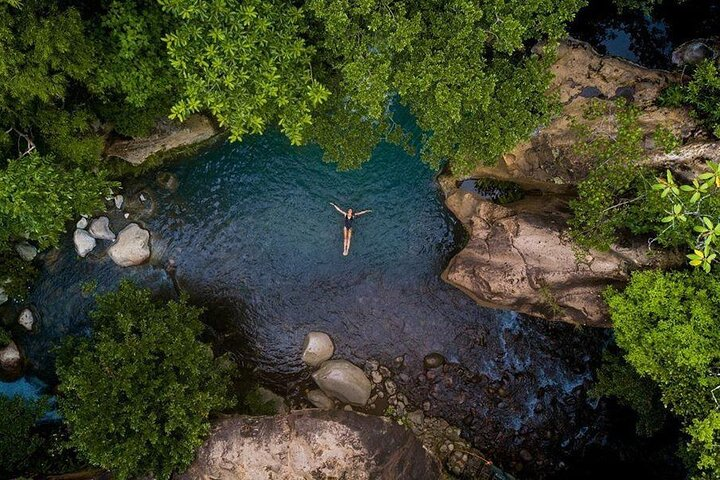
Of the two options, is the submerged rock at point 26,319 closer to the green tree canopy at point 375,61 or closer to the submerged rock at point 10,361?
the submerged rock at point 10,361

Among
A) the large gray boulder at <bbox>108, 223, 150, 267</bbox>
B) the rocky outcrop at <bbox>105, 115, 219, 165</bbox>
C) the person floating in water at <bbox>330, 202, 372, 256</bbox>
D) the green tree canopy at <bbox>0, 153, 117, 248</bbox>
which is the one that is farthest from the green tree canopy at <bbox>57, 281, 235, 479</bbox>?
the person floating in water at <bbox>330, 202, 372, 256</bbox>

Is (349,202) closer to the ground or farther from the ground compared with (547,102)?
closer to the ground

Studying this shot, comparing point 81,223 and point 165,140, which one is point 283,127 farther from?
point 81,223

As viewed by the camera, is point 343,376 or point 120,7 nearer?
point 120,7

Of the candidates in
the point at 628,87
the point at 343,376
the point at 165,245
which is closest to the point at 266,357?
the point at 343,376

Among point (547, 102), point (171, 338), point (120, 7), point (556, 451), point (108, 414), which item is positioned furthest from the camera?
point (556, 451)

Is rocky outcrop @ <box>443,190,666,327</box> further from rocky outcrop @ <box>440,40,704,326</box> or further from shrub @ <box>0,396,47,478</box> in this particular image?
shrub @ <box>0,396,47,478</box>

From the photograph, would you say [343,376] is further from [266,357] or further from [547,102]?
[547,102]
